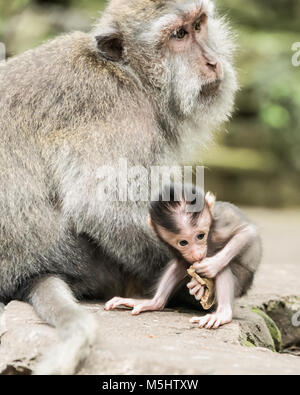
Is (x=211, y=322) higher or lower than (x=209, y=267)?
lower

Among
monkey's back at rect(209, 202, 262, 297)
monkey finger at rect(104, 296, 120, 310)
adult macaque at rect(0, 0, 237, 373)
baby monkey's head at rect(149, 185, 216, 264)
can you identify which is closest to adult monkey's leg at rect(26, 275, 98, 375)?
adult macaque at rect(0, 0, 237, 373)

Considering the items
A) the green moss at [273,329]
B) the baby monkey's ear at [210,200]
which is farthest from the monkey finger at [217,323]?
the green moss at [273,329]

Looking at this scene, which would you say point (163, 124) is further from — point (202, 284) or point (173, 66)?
point (202, 284)

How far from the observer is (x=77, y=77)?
565cm

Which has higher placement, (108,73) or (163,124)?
(108,73)

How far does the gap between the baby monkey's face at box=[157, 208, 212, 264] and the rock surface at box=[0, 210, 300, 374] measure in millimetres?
492

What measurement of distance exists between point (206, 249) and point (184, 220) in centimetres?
30

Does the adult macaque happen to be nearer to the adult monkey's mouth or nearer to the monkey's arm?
the adult monkey's mouth

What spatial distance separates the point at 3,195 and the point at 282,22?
44.6ft

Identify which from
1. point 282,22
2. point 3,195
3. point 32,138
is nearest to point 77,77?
point 32,138

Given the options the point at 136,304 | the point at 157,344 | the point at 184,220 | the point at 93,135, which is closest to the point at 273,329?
the point at 136,304

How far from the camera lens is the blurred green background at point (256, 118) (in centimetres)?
1588

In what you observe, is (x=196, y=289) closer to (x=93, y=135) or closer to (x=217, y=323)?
(x=217, y=323)

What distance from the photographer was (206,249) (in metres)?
5.23
